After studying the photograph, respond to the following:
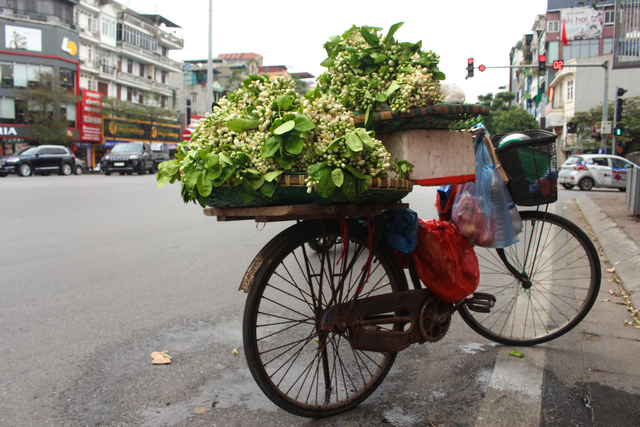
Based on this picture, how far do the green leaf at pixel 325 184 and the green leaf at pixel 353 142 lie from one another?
0.13 m

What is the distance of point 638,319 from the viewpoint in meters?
3.78

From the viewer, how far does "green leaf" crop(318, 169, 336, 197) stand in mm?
1973

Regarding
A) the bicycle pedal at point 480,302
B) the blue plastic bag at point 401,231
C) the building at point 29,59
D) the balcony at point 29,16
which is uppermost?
the balcony at point 29,16

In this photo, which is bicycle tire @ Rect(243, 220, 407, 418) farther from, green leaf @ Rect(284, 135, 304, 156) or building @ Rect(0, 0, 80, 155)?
building @ Rect(0, 0, 80, 155)

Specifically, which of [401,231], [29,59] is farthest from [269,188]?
[29,59]

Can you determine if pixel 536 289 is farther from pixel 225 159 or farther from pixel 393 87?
pixel 225 159

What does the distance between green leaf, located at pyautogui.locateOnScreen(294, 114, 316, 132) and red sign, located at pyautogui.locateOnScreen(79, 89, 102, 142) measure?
43086 millimetres

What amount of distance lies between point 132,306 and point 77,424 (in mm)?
1893

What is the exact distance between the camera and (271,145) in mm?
2027

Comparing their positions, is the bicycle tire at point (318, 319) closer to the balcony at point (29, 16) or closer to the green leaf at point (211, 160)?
the green leaf at point (211, 160)

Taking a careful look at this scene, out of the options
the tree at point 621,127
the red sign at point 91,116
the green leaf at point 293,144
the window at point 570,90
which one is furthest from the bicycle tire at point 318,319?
the window at point 570,90

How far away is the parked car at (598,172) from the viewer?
808 inches

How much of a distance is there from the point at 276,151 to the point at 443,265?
118 cm

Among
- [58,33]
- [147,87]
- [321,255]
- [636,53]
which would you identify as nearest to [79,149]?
[58,33]
